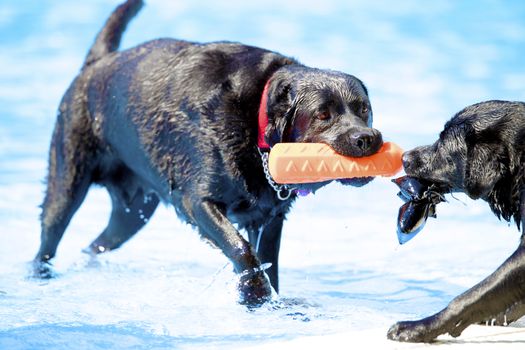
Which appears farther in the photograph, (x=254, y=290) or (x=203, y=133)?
(x=203, y=133)

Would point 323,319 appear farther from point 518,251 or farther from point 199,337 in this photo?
point 518,251

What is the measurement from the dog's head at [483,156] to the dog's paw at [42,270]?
2662mm

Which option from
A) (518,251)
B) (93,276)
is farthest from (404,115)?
(518,251)

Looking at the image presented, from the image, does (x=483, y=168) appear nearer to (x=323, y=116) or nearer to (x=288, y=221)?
(x=323, y=116)

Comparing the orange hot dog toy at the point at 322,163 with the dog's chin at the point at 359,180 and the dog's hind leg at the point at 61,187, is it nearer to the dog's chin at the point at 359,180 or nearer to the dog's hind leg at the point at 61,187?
the dog's chin at the point at 359,180

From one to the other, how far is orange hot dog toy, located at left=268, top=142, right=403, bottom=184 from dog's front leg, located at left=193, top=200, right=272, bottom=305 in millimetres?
452

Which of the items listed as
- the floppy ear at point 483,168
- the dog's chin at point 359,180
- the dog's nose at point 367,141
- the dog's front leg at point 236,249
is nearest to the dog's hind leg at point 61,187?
the dog's front leg at point 236,249

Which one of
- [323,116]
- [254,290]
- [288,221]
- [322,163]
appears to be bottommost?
[254,290]

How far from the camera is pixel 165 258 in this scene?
253 inches

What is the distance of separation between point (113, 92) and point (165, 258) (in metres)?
1.56

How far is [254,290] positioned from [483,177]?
129 centimetres

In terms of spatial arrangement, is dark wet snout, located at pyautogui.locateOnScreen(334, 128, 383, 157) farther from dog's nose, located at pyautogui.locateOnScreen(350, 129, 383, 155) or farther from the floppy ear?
the floppy ear

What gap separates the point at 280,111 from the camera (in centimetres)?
437

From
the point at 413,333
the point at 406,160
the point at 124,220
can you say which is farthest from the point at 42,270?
the point at 413,333
